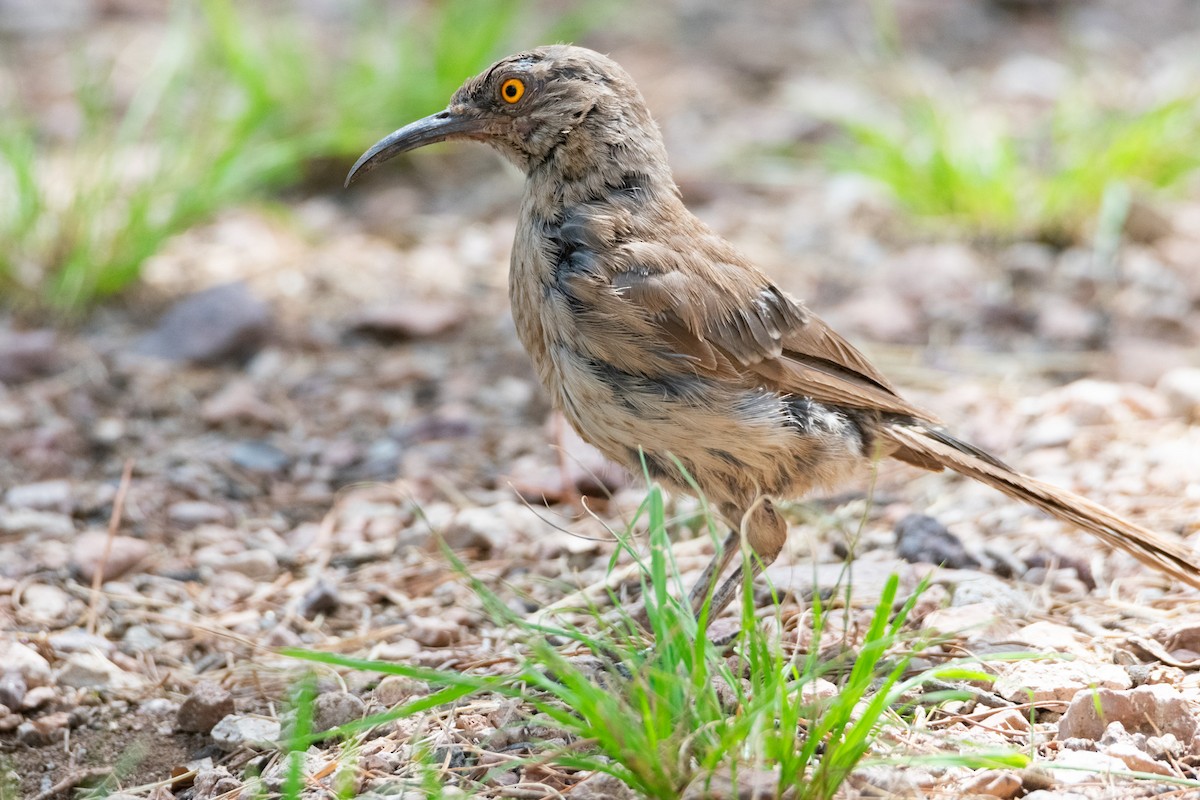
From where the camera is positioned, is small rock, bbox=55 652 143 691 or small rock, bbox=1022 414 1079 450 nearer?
small rock, bbox=55 652 143 691

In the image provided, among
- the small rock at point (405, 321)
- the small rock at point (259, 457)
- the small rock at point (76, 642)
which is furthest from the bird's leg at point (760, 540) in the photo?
the small rock at point (405, 321)

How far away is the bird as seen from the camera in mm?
3664

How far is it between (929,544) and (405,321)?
2.83 m

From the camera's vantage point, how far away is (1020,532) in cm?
441

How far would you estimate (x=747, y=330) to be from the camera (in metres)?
3.86

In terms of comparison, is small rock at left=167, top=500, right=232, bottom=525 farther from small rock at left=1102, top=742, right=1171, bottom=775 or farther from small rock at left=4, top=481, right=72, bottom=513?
small rock at left=1102, top=742, right=1171, bottom=775

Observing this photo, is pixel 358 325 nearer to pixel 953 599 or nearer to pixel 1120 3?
pixel 953 599

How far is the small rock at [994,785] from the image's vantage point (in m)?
2.74

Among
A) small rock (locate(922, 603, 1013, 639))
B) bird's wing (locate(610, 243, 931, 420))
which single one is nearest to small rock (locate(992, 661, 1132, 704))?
small rock (locate(922, 603, 1013, 639))

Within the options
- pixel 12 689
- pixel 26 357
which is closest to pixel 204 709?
pixel 12 689

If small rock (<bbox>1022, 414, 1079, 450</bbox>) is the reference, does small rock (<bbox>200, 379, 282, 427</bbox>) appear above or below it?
below

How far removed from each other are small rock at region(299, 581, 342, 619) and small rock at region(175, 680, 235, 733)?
681 millimetres

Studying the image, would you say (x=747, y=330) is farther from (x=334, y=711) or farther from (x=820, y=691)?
(x=334, y=711)

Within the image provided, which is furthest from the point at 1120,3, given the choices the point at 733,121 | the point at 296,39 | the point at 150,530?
the point at 150,530
